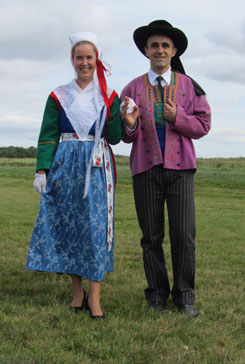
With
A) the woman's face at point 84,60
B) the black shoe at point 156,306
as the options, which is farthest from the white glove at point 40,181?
the black shoe at point 156,306

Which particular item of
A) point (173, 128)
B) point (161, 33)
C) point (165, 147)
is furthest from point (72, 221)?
point (161, 33)

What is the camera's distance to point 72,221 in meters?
3.88

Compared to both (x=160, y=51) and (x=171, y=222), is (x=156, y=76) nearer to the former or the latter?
(x=160, y=51)

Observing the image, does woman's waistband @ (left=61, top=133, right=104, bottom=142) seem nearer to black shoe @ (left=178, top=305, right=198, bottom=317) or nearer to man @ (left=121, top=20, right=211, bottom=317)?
man @ (left=121, top=20, right=211, bottom=317)

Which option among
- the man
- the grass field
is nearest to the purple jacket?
the man

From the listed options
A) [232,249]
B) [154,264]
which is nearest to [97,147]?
[154,264]

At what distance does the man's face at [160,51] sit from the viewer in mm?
3852

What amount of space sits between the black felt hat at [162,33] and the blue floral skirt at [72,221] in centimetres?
96

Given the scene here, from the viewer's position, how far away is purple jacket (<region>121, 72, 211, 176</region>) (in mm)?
3840

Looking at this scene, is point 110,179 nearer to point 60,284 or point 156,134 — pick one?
point 156,134

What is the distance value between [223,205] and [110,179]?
443 inches

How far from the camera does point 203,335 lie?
11.2 ft

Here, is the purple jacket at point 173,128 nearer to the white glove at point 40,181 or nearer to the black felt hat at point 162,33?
the black felt hat at point 162,33

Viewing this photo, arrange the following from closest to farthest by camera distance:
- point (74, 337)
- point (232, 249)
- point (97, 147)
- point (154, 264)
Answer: point (74, 337)
point (97, 147)
point (154, 264)
point (232, 249)
